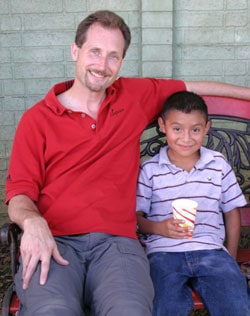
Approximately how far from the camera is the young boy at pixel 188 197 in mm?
2738

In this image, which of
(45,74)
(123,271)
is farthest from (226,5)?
(123,271)

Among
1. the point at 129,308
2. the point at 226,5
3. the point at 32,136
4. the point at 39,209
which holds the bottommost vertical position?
the point at 129,308

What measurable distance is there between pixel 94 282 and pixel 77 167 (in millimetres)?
642

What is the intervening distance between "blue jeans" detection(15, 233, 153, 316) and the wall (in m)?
2.65

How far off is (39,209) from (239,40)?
309cm

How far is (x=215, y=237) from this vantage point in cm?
292

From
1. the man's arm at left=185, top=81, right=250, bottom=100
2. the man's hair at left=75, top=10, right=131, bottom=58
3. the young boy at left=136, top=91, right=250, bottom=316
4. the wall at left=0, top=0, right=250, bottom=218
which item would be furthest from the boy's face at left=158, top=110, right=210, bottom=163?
the wall at left=0, top=0, right=250, bottom=218

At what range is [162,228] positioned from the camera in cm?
285

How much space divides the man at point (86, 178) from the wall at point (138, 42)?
195 centimetres

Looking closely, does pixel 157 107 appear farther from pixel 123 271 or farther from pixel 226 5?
pixel 226 5

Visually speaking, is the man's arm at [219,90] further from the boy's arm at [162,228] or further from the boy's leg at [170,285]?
the boy's leg at [170,285]

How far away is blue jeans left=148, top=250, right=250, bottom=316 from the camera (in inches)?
99.8

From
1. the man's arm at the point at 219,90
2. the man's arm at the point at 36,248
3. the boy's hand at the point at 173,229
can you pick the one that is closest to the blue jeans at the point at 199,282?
the boy's hand at the point at 173,229

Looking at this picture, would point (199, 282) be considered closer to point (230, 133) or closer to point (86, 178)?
point (86, 178)
